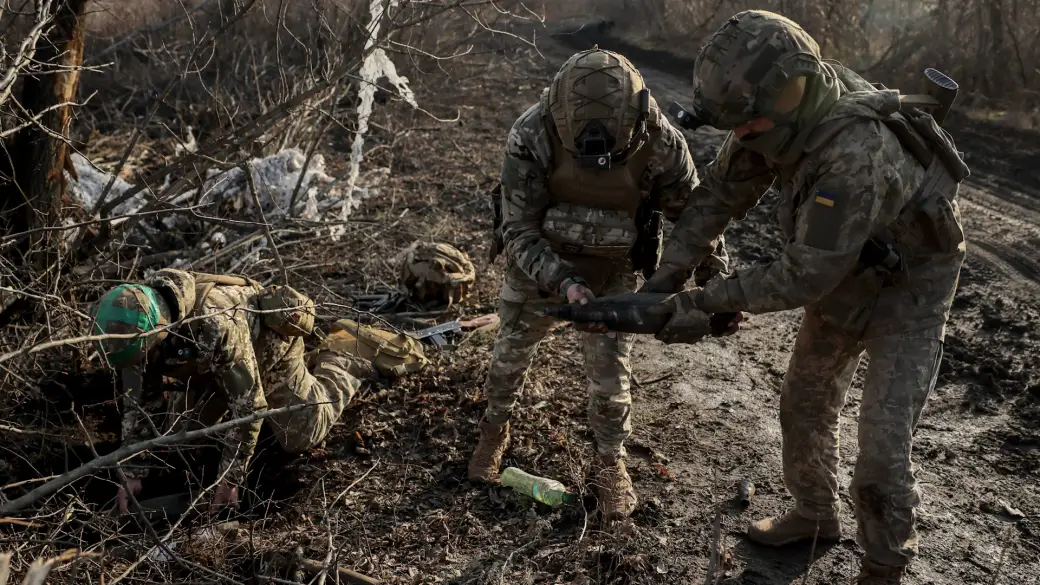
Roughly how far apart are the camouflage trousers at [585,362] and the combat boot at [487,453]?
0.06m

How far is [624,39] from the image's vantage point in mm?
18172

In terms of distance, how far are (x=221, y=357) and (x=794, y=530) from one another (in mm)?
2659

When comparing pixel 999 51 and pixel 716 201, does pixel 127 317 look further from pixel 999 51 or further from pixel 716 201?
pixel 999 51

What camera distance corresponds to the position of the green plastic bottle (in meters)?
3.81

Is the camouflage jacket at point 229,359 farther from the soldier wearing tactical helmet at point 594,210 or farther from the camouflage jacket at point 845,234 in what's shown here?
the camouflage jacket at point 845,234

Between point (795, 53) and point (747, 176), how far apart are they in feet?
1.95

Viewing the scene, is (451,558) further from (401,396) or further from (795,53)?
(795,53)

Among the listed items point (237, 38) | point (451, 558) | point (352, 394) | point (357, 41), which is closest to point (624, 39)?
point (237, 38)

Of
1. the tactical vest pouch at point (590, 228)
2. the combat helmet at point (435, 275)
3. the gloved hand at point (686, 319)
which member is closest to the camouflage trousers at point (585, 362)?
the tactical vest pouch at point (590, 228)

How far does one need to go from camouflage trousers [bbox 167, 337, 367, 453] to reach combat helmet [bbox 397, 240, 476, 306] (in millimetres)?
1249

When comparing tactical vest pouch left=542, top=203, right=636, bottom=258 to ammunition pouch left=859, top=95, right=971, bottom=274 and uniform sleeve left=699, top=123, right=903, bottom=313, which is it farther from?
ammunition pouch left=859, top=95, right=971, bottom=274

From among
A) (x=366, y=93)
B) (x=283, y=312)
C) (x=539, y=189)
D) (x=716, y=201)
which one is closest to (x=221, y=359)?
(x=283, y=312)

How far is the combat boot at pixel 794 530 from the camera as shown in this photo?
350cm

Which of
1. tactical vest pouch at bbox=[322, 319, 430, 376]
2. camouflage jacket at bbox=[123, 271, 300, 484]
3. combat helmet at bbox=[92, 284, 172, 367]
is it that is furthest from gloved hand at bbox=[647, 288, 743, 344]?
tactical vest pouch at bbox=[322, 319, 430, 376]
